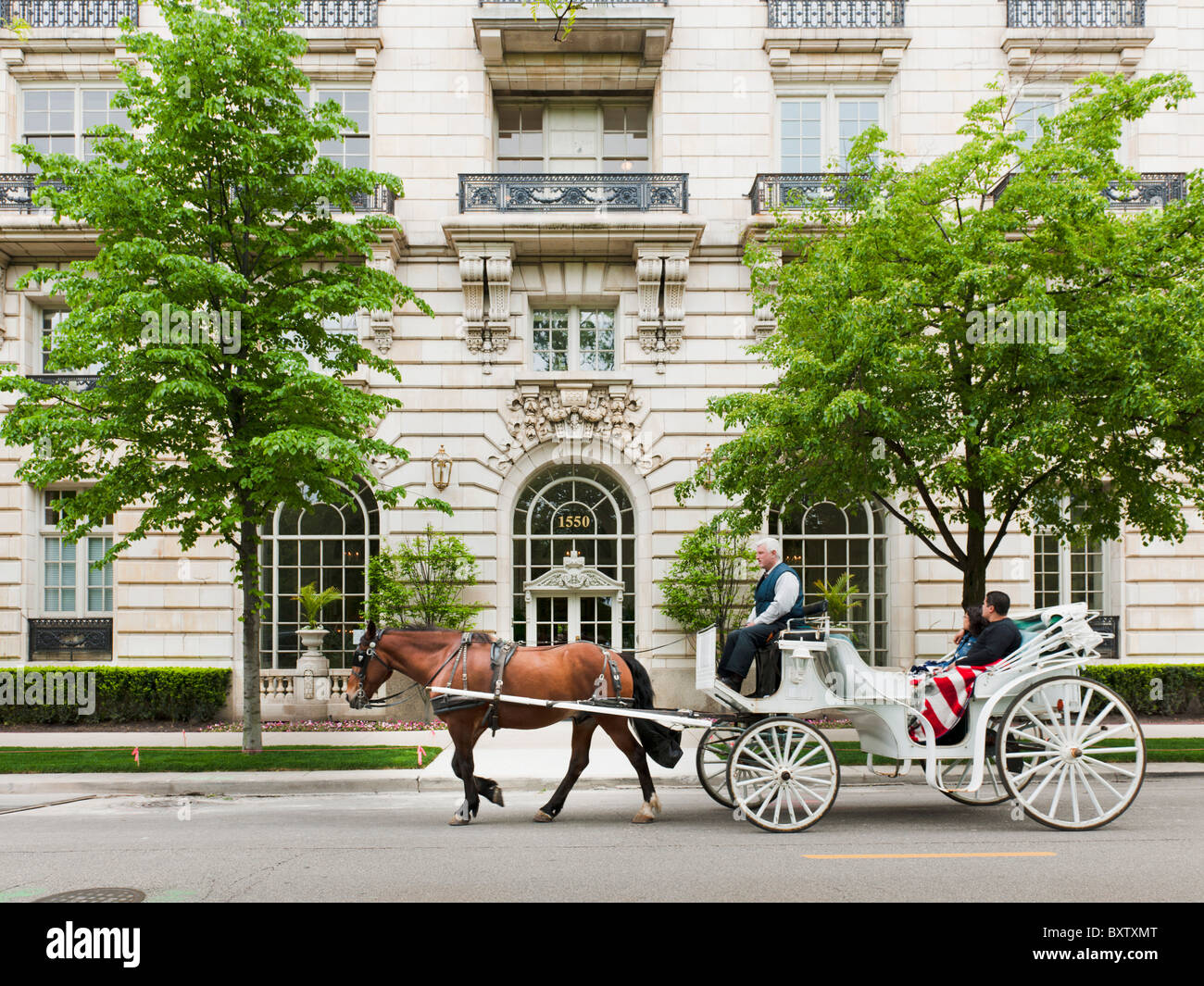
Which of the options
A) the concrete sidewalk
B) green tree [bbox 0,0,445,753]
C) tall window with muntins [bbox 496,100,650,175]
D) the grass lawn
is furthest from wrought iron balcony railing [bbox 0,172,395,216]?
the concrete sidewalk

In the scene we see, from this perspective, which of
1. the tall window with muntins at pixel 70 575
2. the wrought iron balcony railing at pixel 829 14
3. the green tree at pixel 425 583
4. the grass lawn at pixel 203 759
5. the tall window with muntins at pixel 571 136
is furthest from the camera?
the tall window with muntins at pixel 571 136

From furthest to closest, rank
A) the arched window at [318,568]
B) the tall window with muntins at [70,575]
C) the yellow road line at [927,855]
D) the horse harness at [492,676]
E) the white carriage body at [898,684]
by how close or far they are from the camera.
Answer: the tall window with muntins at [70,575], the arched window at [318,568], the horse harness at [492,676], the white carriage body at [898,684], the yellow road line at [927,855]

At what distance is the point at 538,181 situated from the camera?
18.6m

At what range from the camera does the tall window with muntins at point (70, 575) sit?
18.7m

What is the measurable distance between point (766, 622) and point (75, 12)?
19.5 meters

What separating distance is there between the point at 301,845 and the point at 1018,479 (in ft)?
32.1

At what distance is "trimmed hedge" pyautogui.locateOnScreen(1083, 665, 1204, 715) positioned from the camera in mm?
17781

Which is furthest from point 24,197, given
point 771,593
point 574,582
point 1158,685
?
point 1158,685

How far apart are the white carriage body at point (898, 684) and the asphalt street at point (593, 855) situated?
0.78 m

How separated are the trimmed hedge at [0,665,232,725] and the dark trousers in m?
12.9

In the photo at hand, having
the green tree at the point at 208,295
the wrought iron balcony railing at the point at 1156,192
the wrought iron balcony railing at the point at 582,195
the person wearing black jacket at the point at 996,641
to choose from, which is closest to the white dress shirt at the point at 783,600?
the person wearing black jacket at the point at 996,641

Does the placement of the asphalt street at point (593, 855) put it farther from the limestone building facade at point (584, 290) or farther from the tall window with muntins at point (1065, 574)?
the tall window with muntins at point (1065, 574)
